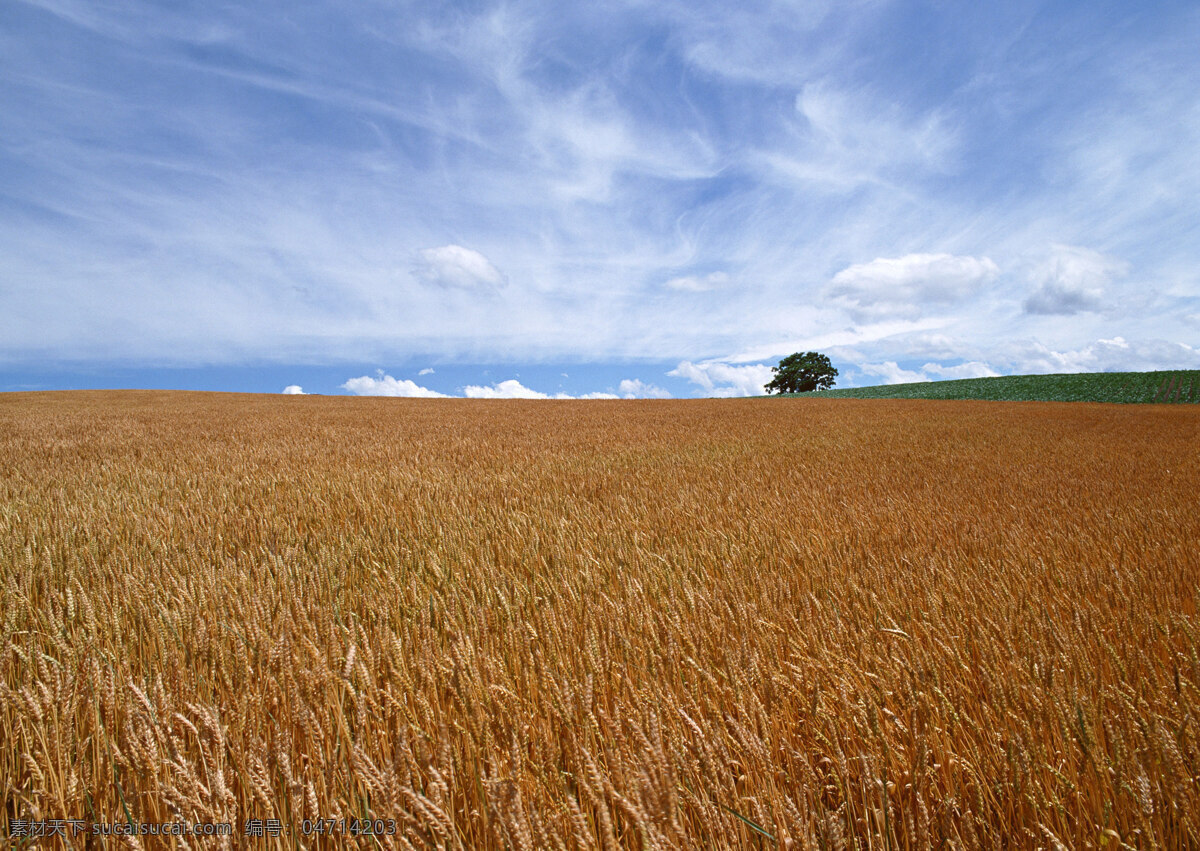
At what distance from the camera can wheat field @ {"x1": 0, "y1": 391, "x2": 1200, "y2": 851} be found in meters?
1.18

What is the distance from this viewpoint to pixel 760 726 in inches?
62.5

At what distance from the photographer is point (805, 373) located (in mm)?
68125

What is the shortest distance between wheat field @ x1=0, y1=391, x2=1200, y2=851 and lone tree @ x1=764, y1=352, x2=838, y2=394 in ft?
217

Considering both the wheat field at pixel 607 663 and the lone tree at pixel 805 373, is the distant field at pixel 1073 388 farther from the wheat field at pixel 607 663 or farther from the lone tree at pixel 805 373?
the wheat field at pixel 607 663

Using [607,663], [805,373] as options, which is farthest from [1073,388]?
[607,663]

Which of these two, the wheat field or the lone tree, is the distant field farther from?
the wheat field

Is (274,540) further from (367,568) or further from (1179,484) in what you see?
(1179,484)

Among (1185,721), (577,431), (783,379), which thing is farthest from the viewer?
(783,379)

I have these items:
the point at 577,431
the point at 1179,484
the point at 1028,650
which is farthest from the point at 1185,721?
the point at 577,431

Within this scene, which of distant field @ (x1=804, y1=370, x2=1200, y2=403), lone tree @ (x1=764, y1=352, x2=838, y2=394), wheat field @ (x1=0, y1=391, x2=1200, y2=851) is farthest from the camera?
lone tree @ (x1=764, y1=352, x2=838, y2=394)

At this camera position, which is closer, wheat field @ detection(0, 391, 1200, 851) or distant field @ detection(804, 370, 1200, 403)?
wheat field @ detection(0, 391, 1200, 851)

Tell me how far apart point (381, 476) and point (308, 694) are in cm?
493

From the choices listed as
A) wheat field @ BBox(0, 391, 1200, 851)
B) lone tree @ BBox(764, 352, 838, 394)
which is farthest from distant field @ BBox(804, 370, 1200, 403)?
wheat field @ BBox(0, 391, 1200, 851)

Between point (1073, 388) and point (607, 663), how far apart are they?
2415 inches
